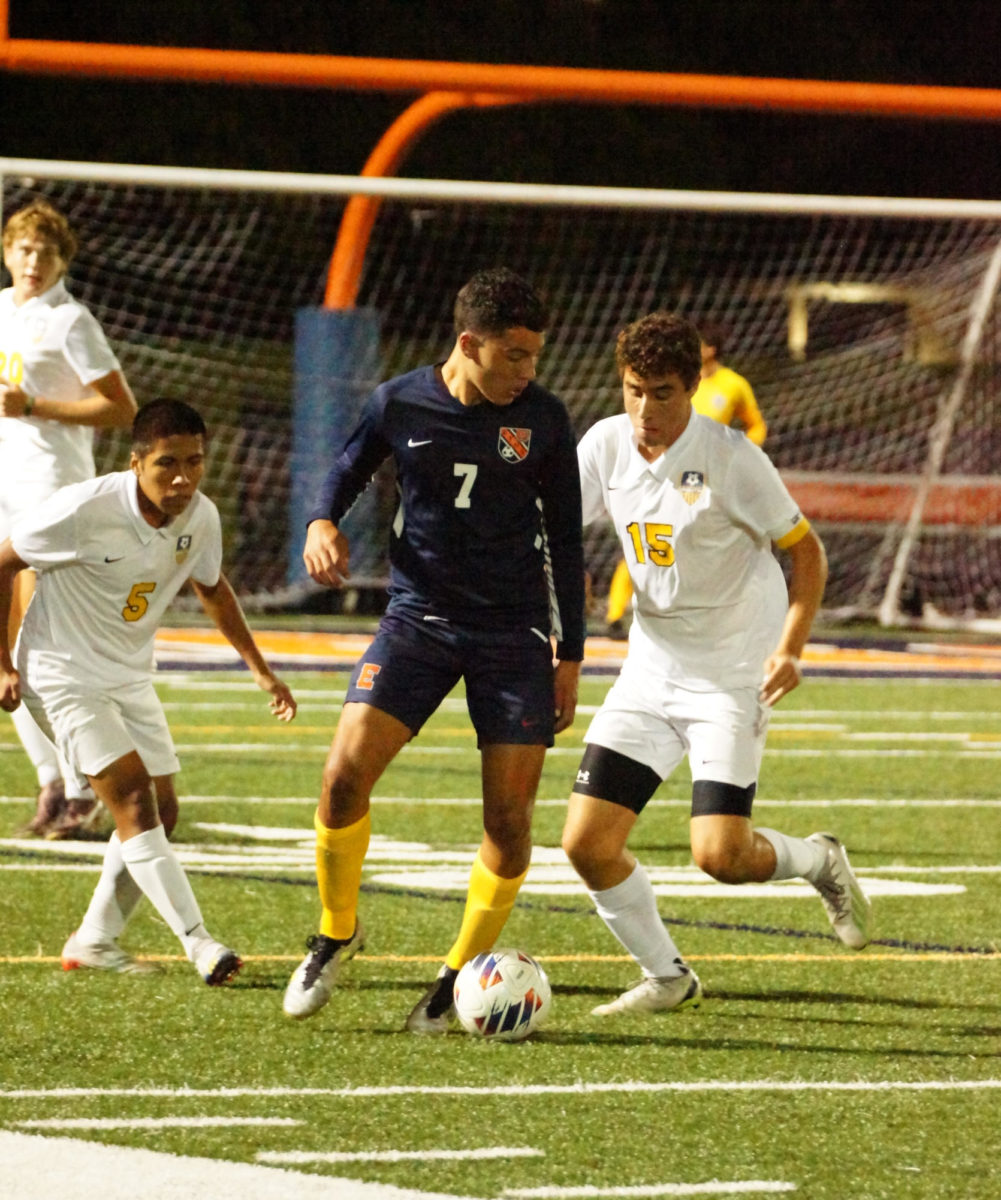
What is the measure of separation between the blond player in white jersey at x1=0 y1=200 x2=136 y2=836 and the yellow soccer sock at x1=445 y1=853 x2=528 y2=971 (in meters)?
2.60

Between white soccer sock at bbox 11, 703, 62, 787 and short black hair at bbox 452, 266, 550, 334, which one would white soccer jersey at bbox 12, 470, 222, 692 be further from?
white soccer sock at bbox 11, 703, 62, 787

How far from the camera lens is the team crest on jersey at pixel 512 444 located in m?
5.20

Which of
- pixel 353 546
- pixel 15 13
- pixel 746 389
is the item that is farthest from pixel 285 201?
pixel 746 389

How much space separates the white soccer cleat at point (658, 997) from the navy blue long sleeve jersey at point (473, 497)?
0.97 m

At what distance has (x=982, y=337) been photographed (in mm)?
19203

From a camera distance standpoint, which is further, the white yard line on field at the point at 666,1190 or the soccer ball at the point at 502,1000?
the soccer ball at the point at 502,1000

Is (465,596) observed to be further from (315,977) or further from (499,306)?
(315,977)

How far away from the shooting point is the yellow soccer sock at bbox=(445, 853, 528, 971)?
534cm

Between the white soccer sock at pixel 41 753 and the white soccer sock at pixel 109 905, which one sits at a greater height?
the white soccer sock at pixel 109 905

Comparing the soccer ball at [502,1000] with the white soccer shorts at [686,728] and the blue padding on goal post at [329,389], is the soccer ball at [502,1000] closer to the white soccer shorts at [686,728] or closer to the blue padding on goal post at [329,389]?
the white soccer shorts at [686,728]

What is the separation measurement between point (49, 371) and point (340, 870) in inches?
127

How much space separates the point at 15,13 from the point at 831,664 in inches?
606

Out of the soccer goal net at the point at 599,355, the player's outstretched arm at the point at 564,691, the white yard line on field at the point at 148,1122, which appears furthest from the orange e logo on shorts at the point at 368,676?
the soccer goal net at the point at 599,355

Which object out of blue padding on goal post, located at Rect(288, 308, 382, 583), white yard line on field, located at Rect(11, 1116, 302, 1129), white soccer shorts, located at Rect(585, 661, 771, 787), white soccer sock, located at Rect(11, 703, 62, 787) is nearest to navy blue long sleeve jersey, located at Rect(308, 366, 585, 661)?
white soccer shorts, located at Rect(585, 661, 771, 787)
